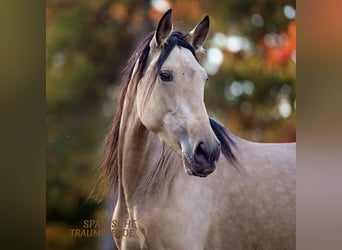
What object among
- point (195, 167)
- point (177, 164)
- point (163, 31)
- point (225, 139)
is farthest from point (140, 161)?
point (163, 31)

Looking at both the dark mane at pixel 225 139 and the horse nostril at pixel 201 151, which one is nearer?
the horse nostril at pixel 201 151

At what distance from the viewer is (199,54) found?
2.74 meters

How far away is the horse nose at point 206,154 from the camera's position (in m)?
2.57

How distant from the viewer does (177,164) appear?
2709 mm

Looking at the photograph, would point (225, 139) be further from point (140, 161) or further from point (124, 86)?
point (124, 86)

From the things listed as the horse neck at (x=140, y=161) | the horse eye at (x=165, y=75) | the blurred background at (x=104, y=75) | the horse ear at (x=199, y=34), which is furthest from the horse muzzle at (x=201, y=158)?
the horse ear at (x=199, y=34)

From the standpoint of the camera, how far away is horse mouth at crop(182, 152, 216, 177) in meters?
2.62

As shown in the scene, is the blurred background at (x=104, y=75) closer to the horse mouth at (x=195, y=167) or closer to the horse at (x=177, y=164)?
the horse at (x=177, y=164)

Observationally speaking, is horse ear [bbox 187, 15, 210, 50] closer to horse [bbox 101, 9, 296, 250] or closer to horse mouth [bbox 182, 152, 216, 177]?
horse [bbox 101, 9, 296, 250]

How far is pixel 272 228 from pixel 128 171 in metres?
0.83
